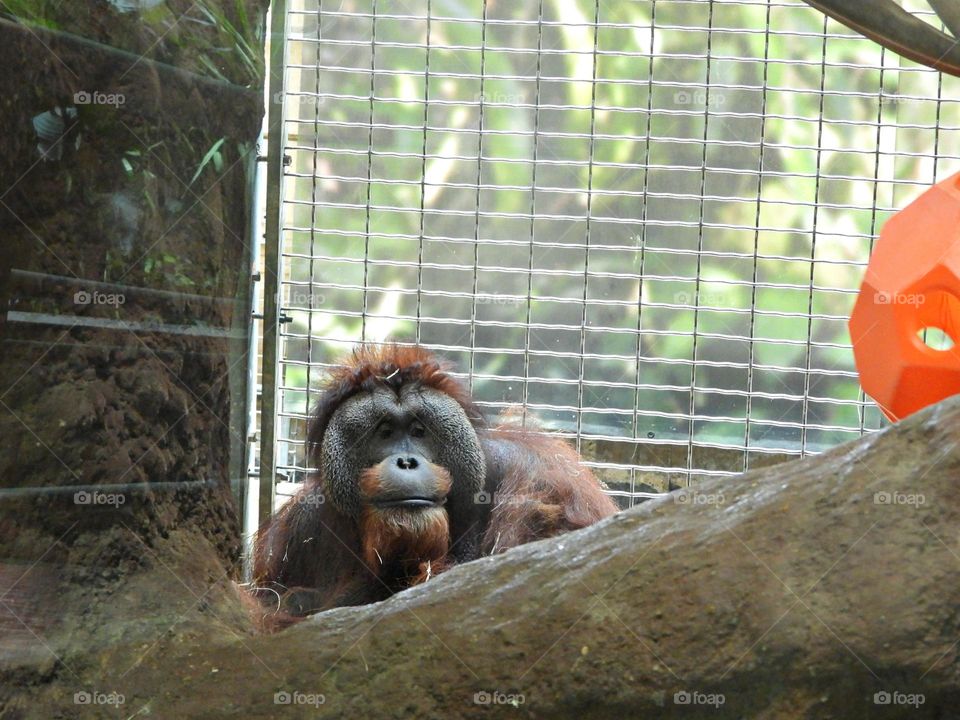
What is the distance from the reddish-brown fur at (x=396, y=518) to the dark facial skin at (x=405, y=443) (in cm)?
6

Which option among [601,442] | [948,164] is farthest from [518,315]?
[948,164]

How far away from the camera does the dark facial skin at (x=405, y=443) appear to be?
3.47 m

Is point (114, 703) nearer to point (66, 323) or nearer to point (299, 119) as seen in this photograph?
point (66, 323)

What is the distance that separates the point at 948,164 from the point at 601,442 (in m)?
1.60

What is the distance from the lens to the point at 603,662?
1.70 metres

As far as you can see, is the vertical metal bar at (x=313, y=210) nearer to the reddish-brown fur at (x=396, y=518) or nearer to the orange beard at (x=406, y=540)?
the reddish-brown fur at (x=396, y=518)
